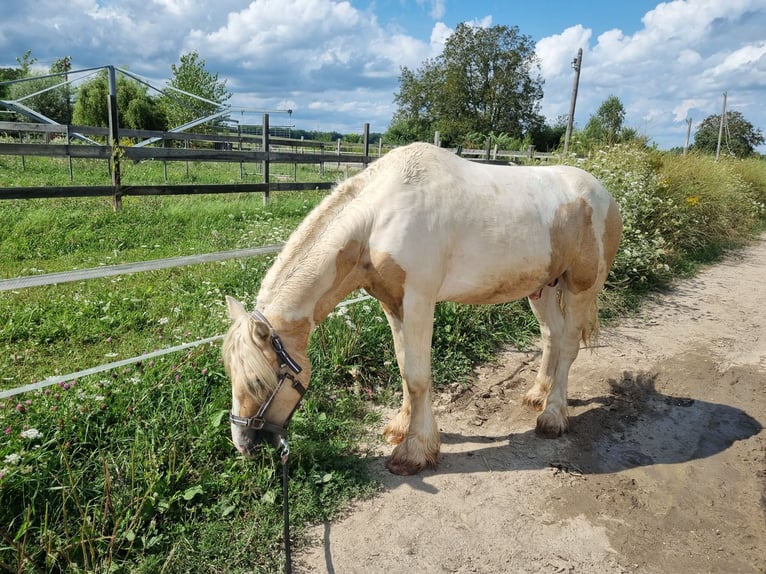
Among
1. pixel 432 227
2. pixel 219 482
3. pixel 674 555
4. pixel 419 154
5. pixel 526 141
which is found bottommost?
pixel 674 555

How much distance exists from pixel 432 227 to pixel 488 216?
0.41m

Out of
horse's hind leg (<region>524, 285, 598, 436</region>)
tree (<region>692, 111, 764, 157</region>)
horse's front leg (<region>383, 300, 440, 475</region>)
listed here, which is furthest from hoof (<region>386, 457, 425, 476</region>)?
tree (<region>692, 111, 764, 157</region>)

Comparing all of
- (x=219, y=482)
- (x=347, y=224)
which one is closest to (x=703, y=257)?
(x=347, y=224)

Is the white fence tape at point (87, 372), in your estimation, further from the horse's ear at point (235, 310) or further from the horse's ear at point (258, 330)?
the horse's ear at point (258, 330)

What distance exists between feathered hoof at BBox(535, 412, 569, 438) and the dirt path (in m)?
0.06

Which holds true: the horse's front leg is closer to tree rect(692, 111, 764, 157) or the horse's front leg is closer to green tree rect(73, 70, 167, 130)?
green tree rect(73, 70, 167, 130)

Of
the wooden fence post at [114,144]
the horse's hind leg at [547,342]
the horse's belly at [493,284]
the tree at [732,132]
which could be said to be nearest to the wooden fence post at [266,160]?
the wooden fence post at [114,144]

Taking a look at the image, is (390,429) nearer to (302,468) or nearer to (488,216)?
(302,468)

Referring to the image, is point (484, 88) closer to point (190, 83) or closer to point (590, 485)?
point (190, 83)

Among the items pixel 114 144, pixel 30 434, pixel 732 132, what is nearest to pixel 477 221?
pixel 30 434

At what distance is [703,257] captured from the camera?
921cm

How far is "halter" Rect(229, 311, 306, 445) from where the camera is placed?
2268 millimetres

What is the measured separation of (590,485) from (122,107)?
28342 millimetres

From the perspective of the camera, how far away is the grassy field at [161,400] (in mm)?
2234
